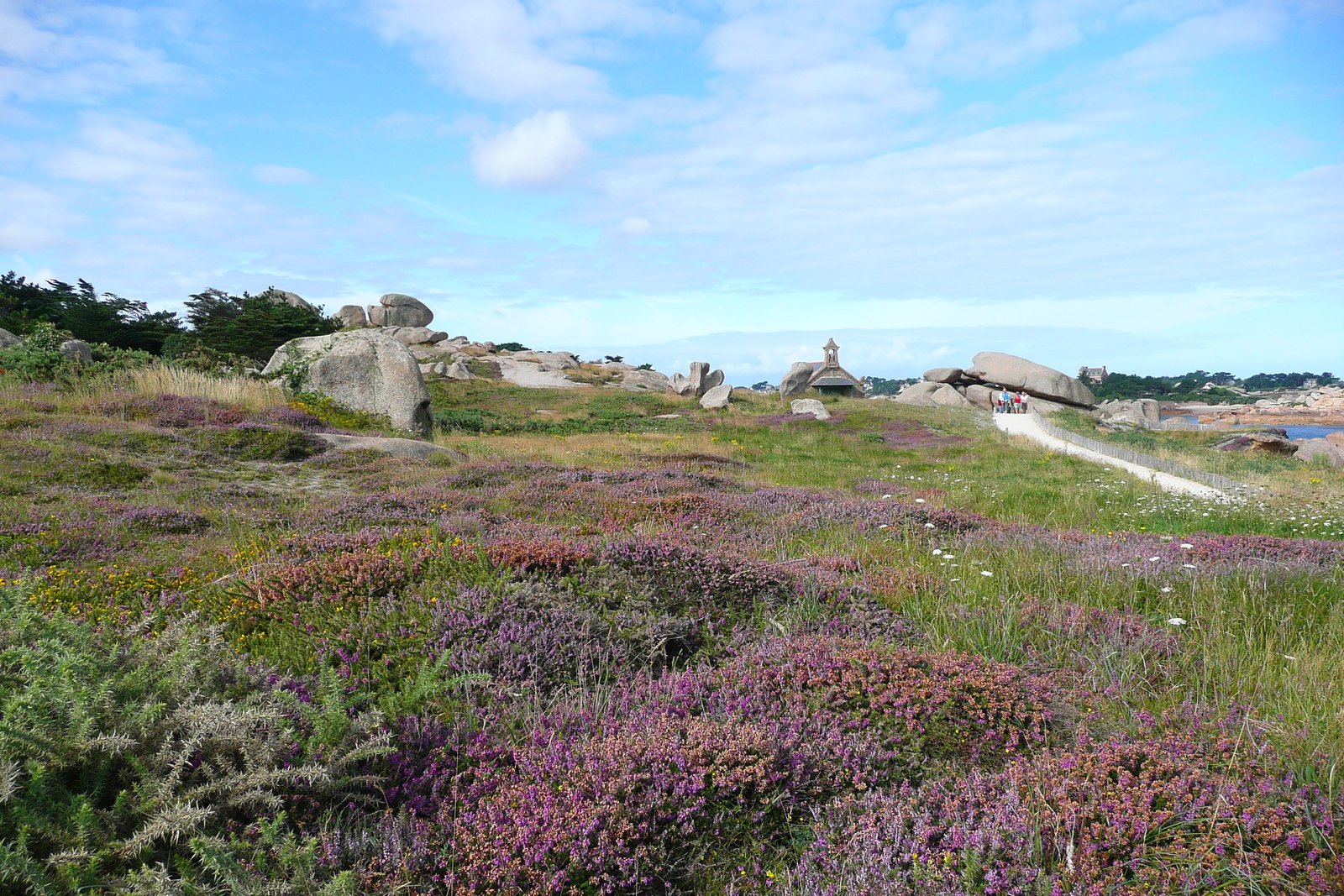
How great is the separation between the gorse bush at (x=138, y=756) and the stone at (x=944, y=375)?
55.7 meters

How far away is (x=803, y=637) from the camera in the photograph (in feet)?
14.3

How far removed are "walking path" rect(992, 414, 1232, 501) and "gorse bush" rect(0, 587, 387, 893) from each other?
48.9ft

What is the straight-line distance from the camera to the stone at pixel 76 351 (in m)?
18.4

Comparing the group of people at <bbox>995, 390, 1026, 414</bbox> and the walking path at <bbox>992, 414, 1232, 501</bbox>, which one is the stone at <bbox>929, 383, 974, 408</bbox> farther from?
the walking path at <bbox>992, 414, 1232, 501</bbox>

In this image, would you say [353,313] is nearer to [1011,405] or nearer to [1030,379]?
[1011,405]

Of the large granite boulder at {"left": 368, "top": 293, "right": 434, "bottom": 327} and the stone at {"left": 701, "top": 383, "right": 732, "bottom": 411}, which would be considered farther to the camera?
the large granite boulder at {"left": 368, "top": 293, "right": 434, "bottom": 327}

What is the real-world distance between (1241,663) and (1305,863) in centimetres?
210

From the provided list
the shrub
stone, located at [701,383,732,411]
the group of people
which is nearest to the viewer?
the shrub

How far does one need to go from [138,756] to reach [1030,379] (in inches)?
2191

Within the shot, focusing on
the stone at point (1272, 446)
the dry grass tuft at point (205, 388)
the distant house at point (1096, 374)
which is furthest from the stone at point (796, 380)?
the distant house at point (1096, 374)

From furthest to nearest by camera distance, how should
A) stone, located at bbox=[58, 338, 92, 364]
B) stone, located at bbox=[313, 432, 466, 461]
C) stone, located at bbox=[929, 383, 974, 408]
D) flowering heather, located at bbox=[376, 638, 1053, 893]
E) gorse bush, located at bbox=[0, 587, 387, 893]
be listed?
stone, located at bbox=[929, 383, 974, 408], stone, located at bbox=[58, 338, 92, 364], stone, located at bbox=[313, 432, 466, 461], flowering heather, located at bbox=[376, 638, 1053, 893], gorse bush, located at bbox=[0, 587, 387, 893]

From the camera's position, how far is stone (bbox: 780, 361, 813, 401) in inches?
2088

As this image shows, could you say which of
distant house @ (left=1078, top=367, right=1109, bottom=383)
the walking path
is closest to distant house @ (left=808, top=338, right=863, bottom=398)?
the walking path

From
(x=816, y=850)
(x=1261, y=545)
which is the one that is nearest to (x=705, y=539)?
(x=816, y=850)
